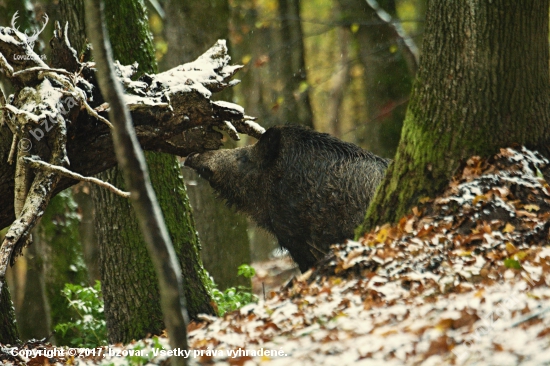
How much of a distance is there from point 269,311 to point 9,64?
11.6 feet

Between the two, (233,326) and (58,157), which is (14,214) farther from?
(233,326)

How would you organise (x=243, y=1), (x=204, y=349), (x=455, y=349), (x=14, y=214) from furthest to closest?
(x=243, y=1), (x=14, y=214), (x=204, y=349), (x=455, y=349)

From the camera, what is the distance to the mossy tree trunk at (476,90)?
552cm

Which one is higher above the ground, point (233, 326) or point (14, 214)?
point (14, 214)

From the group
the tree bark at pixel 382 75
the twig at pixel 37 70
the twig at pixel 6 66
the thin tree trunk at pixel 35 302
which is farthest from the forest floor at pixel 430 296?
the tree bark at pixel 382 75

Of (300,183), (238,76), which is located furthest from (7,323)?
(238,76)

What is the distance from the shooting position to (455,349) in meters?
3.30

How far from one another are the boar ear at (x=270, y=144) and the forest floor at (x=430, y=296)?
3.00 meters

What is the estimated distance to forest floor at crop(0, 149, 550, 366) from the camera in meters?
3.42

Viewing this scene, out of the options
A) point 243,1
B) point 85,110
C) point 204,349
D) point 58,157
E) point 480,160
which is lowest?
point 204,349

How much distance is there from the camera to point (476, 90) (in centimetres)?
554

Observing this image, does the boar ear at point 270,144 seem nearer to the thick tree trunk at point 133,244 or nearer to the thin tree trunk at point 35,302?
the thick tree trunk at point 133,244

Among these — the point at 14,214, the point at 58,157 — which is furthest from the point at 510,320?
the point at 14,214

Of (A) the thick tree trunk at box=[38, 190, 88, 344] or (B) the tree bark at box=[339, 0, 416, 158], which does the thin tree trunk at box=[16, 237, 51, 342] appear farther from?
(B) the tree bark at box=[339, 0, 416, 158]
